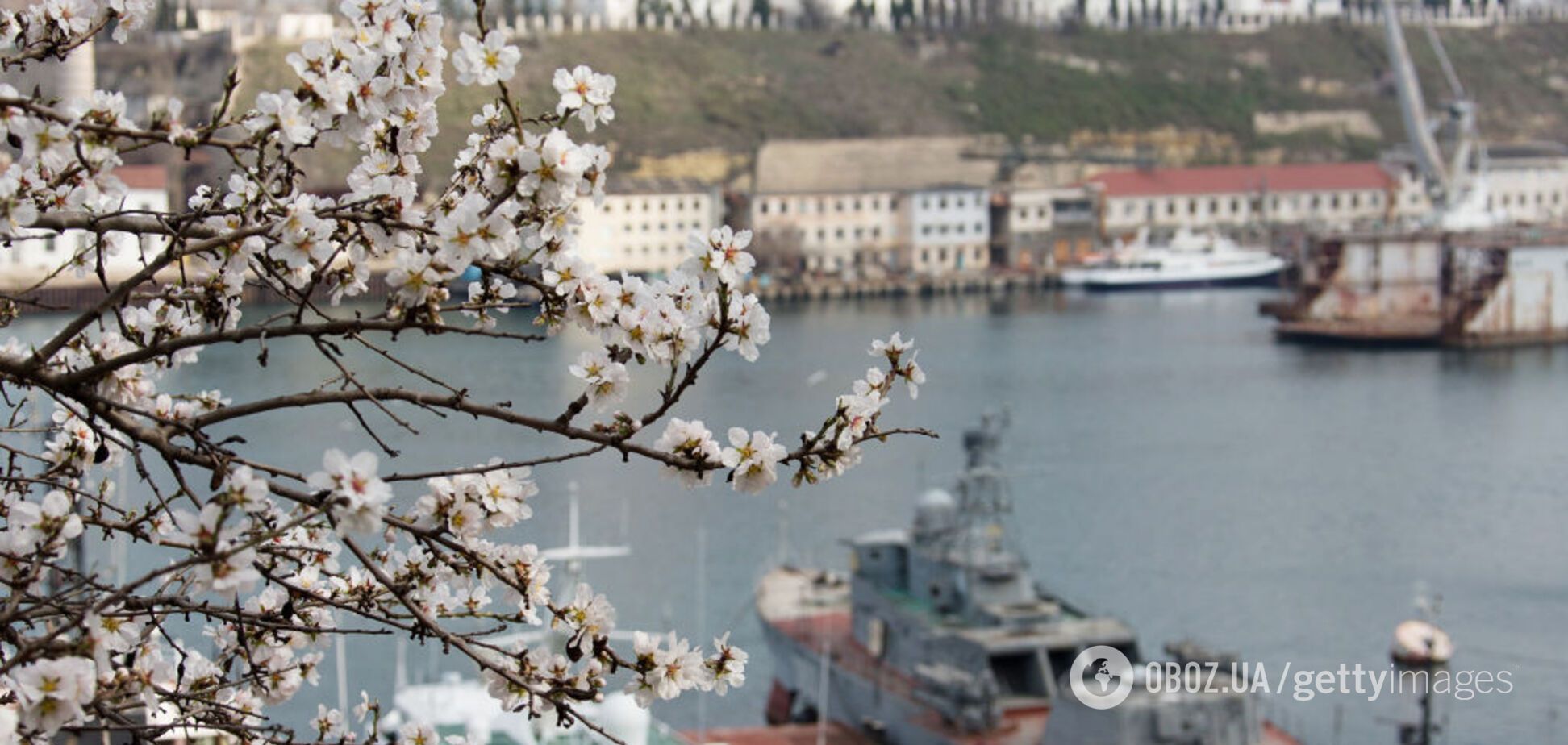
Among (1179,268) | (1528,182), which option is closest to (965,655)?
(1179,268)

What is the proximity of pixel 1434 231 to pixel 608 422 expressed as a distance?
103 ft

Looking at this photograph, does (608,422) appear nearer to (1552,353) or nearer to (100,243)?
(100,243)

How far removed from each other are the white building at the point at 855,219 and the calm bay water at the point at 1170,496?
1256cm

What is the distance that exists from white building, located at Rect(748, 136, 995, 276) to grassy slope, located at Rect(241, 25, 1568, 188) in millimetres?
1555

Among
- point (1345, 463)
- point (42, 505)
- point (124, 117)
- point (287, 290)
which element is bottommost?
point (1345, 463)

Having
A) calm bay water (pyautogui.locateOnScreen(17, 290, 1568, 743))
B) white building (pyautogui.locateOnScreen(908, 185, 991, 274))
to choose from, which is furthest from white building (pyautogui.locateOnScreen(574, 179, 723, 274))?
calm bay water (pyautogui.locateOnScreen(17, 290, 1568, 743))

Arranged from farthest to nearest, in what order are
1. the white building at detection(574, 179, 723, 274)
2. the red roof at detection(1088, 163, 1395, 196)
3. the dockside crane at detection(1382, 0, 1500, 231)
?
1. the red roof at detection(1088, 163, 1395, 196)
2. the white building at detection(574, 179, 723, 274)
3. the dockside crane at detection(1382, 0, 1500, 231)

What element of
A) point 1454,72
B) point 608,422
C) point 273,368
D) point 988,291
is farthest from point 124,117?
point 1454,72

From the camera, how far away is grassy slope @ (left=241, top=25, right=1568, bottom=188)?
4484 centimetres

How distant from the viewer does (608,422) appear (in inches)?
68.7

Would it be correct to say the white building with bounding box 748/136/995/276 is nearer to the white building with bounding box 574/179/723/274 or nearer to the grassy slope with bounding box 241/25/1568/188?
the grassy slope with bounding box 241/25/1568/188

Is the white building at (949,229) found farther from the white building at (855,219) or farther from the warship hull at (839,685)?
the warship hull at (839,685)

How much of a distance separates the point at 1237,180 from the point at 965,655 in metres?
36.2

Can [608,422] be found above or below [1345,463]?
above
